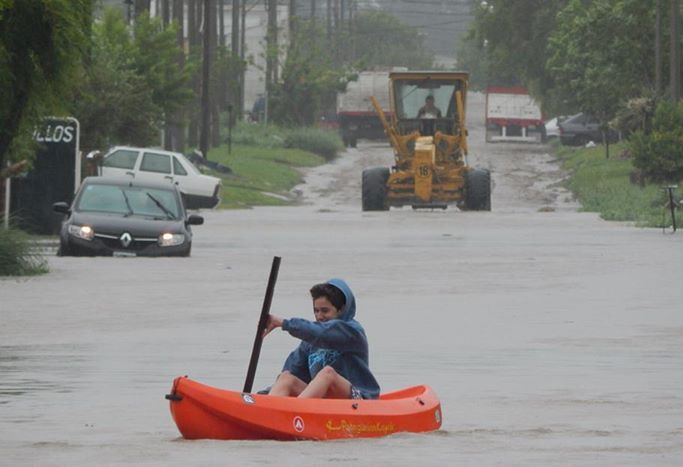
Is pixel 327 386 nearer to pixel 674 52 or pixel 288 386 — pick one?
pixel 288 386

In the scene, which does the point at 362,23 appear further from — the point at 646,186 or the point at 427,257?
the point at 427,257

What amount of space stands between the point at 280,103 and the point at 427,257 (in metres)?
71.0

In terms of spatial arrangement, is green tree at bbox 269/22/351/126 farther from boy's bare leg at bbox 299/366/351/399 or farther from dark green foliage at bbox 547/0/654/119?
boy's bare leg at bbox 299/366/351/399

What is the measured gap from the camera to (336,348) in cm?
1339

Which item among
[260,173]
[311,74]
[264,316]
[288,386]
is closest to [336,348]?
[288,386]

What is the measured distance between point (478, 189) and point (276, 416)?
3970 cm

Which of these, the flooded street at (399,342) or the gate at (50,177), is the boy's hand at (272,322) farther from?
the gate at (50,177)

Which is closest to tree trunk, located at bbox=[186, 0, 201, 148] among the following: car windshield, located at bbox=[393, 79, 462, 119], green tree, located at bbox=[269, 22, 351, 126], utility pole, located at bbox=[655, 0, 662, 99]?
green tree, located at bbox=[269, 22, 351, 126]

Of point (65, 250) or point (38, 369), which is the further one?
point (65, 250)

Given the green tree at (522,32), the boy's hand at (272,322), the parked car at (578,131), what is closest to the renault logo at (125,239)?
the boy's hand at (272,322)

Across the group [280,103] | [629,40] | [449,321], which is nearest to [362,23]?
[280,103]

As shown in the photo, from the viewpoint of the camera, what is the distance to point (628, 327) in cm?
2261

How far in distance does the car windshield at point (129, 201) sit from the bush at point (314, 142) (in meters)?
55.5

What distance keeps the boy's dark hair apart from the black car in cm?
2044
